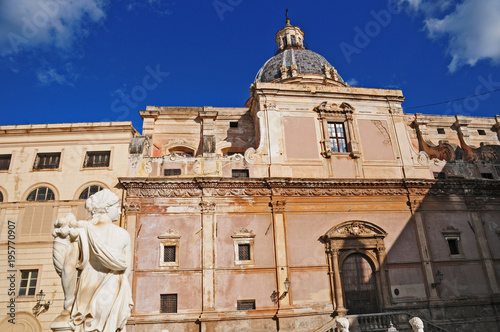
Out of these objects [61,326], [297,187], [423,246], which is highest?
[297,187]

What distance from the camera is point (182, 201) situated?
1934cm

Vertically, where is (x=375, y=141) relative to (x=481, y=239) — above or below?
above

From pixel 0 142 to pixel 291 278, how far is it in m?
17.2

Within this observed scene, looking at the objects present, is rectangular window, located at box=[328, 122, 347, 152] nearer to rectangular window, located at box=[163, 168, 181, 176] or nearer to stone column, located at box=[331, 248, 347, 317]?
stone column, located at box=[331, 248, 347, 317]

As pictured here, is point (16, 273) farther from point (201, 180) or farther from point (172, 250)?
point (201, 180)

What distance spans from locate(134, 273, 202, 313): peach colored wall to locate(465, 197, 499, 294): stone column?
15.1 m

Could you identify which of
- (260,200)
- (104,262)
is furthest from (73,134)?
(104,262)

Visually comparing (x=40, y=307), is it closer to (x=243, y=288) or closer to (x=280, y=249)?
(x=243, y=288)

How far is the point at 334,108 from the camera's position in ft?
74.9

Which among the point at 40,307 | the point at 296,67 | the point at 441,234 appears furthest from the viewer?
the point at 296,67

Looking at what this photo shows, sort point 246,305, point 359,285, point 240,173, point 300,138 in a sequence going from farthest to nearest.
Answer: point 300,138, point 240,173, point 359,285, point 246,305

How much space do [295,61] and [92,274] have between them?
34355 mm

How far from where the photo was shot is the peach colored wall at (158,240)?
18078 mm

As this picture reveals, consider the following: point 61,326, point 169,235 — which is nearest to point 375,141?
point 169,235
